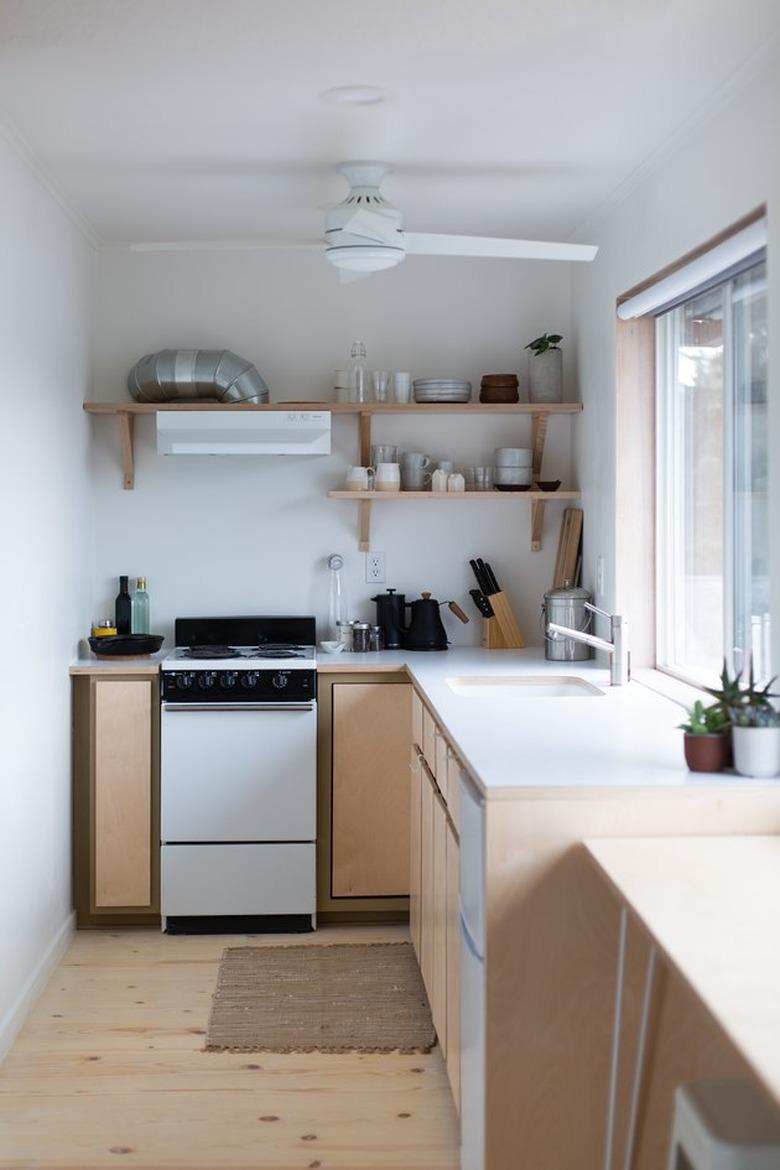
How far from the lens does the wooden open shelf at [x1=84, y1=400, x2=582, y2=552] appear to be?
445 cm

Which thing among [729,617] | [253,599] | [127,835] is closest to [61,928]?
[127,835]

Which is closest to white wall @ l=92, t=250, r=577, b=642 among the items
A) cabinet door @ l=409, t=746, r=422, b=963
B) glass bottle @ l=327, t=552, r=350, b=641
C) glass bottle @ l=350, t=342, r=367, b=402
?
glass bottle @ l=327, t=552, r=350, b=641

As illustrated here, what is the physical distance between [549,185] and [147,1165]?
2984 millimetres

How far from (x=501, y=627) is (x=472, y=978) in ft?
7.59

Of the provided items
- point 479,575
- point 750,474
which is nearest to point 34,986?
point 479,575

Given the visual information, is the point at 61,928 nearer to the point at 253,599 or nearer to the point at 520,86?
the point at 253,599

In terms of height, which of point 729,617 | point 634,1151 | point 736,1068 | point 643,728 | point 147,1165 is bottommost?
point 147,1165

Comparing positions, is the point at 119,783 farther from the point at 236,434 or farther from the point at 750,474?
the point at 750,474

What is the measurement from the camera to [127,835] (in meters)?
4.27

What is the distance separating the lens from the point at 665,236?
3494 millimetres

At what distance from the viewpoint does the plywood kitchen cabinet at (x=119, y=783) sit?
425cm

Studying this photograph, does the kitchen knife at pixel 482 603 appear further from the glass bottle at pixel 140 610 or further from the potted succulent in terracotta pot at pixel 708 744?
the potted succulent in terracotta pot at pixel 708 744

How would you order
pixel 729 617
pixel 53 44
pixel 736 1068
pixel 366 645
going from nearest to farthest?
pixel 736 1068 < pixel 53 44 < pixel 729 617 < pixel 366 645

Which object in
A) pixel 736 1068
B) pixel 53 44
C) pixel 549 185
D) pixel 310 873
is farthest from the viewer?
pixel 310 873
